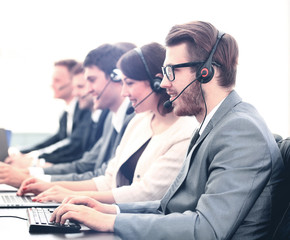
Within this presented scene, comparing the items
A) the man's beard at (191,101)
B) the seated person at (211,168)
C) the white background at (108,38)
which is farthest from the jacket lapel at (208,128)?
the white background at (108,38)

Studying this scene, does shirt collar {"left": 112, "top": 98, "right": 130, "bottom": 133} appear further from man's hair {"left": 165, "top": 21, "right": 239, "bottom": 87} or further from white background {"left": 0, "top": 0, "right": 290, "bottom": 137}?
man's hair {"left": 165, "top": 21, "right": 239, "bottom": 87}

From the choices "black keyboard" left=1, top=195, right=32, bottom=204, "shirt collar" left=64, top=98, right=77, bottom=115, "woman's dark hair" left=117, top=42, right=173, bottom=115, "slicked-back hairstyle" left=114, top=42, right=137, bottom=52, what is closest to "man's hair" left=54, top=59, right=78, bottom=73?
"shirt collar" left=64, top=98, right=77, bottom=115

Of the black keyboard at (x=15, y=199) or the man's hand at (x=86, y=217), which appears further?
the black keyboard at (x=15, y=199)

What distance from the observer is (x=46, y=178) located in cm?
226

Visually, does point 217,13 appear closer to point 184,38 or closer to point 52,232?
point 184,38

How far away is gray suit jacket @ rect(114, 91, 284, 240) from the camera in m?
1.09

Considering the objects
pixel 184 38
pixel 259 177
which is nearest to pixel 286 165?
pixel 259 177

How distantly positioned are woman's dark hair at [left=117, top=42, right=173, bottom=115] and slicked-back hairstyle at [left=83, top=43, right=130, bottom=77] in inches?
25.4

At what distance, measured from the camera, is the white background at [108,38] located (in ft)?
10.5

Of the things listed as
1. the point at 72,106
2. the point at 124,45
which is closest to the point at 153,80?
the point at 124,45

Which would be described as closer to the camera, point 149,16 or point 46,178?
point 46,178

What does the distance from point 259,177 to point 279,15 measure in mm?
2351

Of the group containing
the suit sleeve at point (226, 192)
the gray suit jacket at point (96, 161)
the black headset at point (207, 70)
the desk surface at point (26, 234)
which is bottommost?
the gray suit jacket at point (96, 161)

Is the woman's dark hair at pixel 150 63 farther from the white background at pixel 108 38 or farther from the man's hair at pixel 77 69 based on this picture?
the man's hair at pixel 77 69
